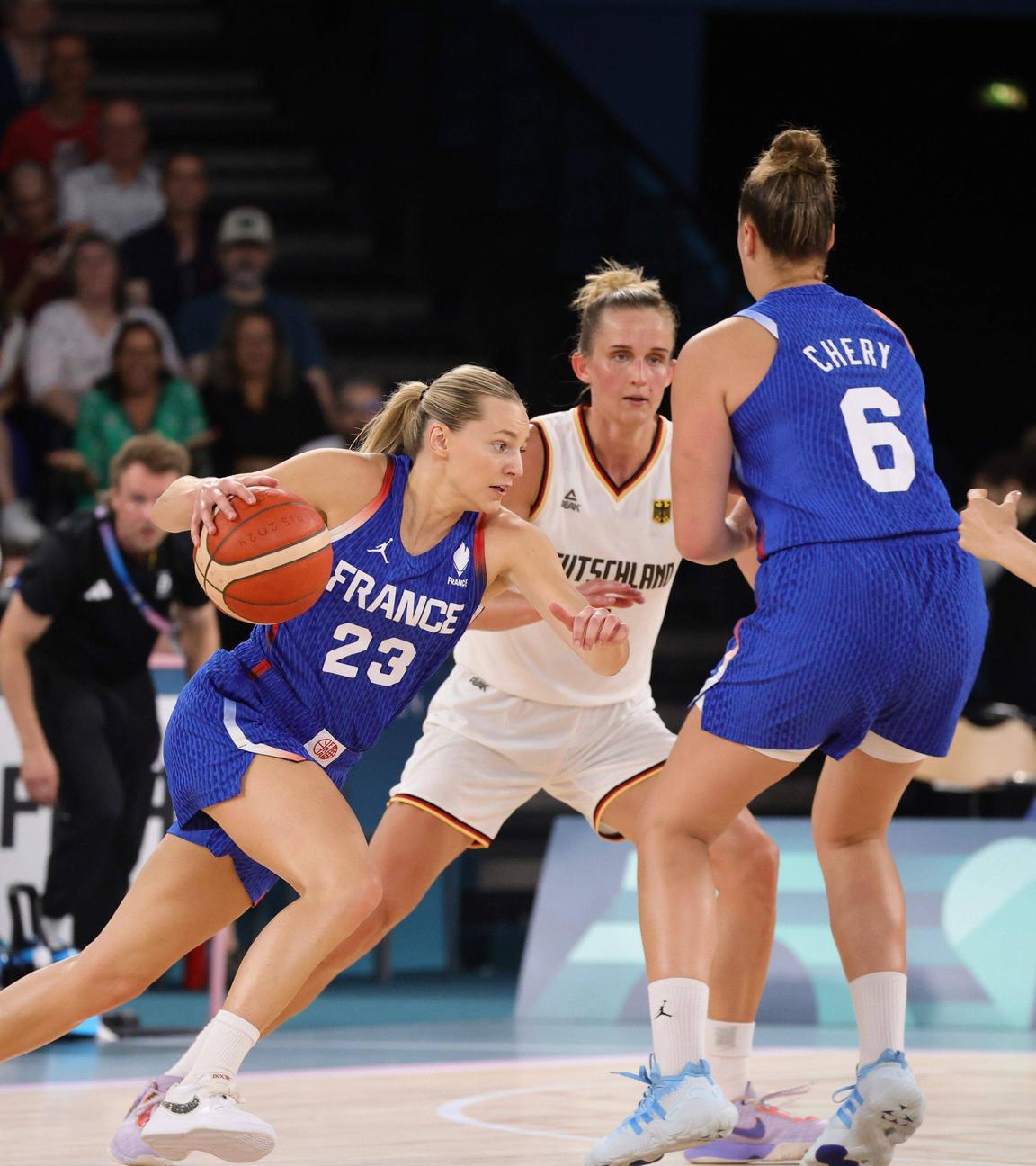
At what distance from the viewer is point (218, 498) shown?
412cm

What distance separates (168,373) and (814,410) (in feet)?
19.8

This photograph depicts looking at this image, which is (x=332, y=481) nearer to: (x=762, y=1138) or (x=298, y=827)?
Answer: (x=298, y=827)

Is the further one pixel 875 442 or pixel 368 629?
pixel 368 629

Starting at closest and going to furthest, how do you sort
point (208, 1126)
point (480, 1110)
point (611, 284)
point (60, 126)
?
1. point (208, 1126)
2. point (611, 284)
3. point (480, 1110)
4. point (60, 126)

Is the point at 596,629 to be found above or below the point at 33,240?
below

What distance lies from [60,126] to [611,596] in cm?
→ 819

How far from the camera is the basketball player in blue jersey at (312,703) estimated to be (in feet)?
13.0

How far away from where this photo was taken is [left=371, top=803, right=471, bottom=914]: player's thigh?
4.80 m

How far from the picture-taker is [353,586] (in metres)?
4.28

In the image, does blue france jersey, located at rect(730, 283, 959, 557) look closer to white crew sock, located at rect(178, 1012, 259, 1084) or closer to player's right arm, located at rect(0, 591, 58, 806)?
white crew sock, located at rect(178, 1012, 259, 1084)

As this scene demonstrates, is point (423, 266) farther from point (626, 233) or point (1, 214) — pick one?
point (1, 214)

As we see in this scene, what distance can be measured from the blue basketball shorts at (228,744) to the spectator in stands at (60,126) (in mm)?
7801

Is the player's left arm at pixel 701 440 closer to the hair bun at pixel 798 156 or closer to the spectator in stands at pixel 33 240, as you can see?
the hair bun at pixel 798 156


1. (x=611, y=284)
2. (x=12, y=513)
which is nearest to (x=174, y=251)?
(x=12, y=513)
